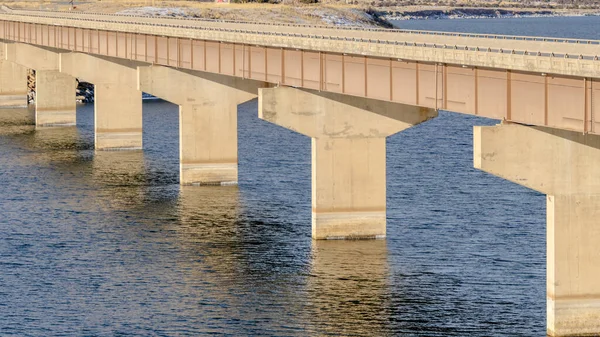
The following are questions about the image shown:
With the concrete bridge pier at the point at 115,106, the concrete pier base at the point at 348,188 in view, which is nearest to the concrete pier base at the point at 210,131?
the concrete bridge pier at the point at 115,106

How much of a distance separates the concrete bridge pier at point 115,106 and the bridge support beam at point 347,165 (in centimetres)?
3790

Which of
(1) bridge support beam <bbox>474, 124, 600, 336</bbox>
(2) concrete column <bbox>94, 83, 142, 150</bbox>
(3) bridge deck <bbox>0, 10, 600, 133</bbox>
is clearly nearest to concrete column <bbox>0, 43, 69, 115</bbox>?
(2) concrete column <bbox>94, 83, 142, 150</bbox>

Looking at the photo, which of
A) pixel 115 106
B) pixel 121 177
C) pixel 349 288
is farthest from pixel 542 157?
pixel 115 106

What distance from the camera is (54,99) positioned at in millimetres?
115875

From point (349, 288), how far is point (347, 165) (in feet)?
32.7

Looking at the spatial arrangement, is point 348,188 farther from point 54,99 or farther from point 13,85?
point 13,85

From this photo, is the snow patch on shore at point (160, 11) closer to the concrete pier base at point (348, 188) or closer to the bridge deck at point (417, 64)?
the bridge deck at point (417, 64)

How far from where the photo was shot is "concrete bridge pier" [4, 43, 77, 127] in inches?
4510

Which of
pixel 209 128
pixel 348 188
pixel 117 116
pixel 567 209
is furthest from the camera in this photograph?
Answer: pixel 117 116

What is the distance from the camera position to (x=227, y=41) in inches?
2746

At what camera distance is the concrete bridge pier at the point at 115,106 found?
314 feet

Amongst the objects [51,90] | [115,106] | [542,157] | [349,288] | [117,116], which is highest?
[542,157]

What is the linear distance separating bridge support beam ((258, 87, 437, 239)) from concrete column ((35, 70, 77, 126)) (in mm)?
59028

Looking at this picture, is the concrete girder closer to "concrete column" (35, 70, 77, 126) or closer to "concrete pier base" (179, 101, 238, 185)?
"concrete pier base" (179, 101, 238, 185)
